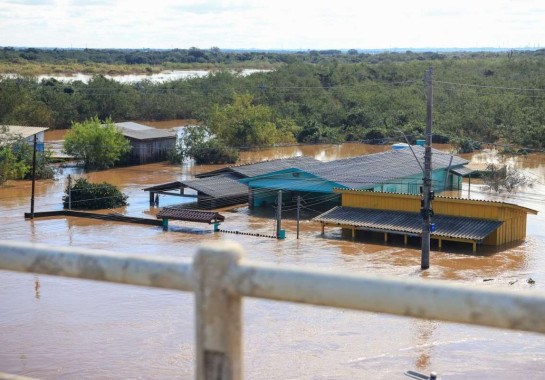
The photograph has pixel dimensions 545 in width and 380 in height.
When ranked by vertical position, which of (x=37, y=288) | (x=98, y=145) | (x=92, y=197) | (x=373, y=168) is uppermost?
(x=98, y=145)

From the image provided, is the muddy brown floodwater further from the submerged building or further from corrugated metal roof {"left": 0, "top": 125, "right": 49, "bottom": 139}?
corrugated metal roof {"left": 0, "top": 125, "right": 49, "bottom": 139}

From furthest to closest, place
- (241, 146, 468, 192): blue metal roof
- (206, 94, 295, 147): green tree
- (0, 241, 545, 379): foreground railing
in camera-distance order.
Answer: (206, 94, 295, 147): green tree → (241, 146, 468, 192): blue metal roof → (0, 241, 545, 379): foreground railing

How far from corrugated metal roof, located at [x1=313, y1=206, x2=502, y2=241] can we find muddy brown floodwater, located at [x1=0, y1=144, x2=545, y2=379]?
0.55 m

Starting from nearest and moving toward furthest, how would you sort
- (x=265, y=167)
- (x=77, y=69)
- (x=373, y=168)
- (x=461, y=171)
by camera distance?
(x=373, y=168) < (x=265, y=167) < (x=461, y=171) < (x=77, y=69)

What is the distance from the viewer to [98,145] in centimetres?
4012

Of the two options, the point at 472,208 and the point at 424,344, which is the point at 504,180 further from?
the point at 424,344

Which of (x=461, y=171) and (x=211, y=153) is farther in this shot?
(x=211, y=153)

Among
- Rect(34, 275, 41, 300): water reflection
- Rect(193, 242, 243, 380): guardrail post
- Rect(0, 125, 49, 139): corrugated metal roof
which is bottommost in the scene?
Rect(34, 275, 41, 300): water reflection

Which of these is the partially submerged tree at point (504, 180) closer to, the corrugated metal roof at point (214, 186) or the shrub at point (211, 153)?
the corrugated metal roof at point (214, 186)

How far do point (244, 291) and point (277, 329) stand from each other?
50.4 ft

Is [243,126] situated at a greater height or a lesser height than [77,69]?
lesser

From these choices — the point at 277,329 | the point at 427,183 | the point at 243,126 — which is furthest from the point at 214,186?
the point at 277,329

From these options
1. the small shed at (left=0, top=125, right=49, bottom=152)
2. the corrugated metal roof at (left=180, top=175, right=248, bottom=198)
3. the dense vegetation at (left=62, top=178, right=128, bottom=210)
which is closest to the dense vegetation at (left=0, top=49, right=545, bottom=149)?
the small shed at (left=0, top=125, right=49, bottom=152)

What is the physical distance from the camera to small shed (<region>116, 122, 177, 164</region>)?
4222 cm
